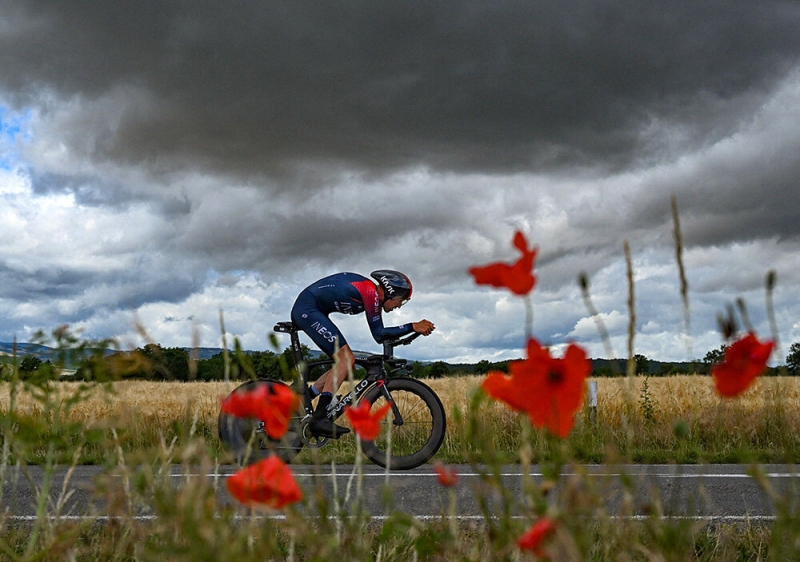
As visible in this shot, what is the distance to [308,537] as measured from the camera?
1.12 m

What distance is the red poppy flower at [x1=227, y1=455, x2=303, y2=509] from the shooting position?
1.07 metres

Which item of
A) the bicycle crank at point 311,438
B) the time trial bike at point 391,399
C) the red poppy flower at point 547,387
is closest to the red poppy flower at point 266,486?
the red poppy flower at point 547,387

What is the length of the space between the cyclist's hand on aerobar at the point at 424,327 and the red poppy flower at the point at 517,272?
627cm

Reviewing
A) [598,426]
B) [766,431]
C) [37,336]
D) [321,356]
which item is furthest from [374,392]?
[766,431]

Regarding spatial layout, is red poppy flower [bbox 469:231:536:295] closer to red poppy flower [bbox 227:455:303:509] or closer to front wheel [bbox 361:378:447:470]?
red poppy flower [bbox 227:455:303:509]

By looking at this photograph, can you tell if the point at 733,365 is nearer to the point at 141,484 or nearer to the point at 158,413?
the point at 141,484

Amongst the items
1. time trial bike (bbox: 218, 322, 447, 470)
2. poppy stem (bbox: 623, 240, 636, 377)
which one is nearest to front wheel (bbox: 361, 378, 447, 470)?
time trial bike (bbox: 218, 322, 447, 470)

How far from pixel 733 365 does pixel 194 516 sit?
→ 84 cm

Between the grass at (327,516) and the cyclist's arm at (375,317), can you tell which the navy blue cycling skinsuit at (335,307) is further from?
the grass at (327,516)

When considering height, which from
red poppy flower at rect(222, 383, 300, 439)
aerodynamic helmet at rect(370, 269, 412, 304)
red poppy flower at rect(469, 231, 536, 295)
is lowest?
red poppy flower at rect(222, 383, 300, 439)

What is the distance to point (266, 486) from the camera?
1.07 m

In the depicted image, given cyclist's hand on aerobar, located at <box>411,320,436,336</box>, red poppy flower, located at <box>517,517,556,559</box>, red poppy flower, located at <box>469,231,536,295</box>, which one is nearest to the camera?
red poppy flower, located at <box>517,517,556,559</box>

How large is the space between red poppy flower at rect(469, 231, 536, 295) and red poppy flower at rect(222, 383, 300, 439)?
0.35 m

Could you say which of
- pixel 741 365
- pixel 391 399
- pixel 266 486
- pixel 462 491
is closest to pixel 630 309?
pixel 741 365
